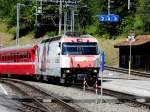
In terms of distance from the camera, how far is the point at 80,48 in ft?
110

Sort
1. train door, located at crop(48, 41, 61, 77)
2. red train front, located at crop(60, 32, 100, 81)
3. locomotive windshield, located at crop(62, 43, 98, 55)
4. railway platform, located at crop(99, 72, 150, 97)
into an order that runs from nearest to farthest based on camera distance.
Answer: railway platform, located at crop(99, 72, 150, 97) → red train front, located at crop(60, 32, 100, 81) → locomotive windshield, located at crop(62, 43, 98, 55) → train door, located at crop(48, 41, 61, 77)

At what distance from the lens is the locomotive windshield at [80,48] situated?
3334cm

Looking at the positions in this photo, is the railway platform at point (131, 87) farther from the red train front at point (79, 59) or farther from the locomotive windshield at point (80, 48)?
the locomotive windshield at point (80, 48)

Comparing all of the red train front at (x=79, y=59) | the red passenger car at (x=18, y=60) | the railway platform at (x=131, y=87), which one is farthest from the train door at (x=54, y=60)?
the red passenger car at (x=18, y=60)

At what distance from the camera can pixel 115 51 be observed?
75.0 meters

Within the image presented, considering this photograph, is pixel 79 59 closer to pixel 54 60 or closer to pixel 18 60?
pixel 54 60

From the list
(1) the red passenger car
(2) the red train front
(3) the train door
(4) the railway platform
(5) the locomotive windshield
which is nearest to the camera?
(4) the railway platform

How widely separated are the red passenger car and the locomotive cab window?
881 centimetres

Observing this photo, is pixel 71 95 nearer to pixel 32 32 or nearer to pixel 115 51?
pixel 115 51

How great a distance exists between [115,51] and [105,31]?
35.9ft

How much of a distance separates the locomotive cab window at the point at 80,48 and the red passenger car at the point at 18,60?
28.9 feet

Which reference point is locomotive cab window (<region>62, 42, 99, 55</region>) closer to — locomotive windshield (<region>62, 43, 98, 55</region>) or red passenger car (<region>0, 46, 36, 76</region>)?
locomotive windshield (<region>62, 43, 98, 55</region>)

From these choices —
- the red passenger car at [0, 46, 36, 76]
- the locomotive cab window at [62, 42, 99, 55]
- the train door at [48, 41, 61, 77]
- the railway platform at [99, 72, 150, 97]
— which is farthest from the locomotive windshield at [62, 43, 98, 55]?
the red passenger car at [0, 46, 36, 76]

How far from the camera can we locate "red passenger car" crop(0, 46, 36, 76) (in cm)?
4288
